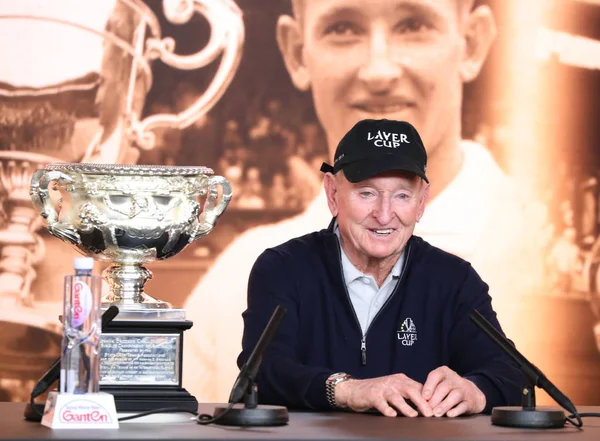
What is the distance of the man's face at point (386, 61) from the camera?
4.14 metres

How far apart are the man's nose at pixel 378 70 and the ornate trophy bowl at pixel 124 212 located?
203 centimetres

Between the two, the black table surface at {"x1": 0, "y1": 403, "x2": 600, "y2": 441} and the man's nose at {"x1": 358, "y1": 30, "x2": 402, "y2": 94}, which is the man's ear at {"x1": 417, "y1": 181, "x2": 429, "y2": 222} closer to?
the black table surface at {"x1": 0, "y1": 403, "x2": 600, "y2": 441}

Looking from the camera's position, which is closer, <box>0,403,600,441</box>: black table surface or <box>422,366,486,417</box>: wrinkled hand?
<box>0,403,600,441</box>: black table surface

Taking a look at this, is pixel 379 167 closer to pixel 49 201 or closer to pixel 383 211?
pixel 383 211

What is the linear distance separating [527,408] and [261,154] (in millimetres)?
2369

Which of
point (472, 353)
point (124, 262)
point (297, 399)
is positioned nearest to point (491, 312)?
point (472, 353)

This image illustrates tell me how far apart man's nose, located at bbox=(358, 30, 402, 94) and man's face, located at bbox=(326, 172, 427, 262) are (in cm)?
174

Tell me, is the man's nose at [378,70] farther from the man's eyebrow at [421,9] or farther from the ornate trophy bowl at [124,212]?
the ornate trophy bowl at [124,212]

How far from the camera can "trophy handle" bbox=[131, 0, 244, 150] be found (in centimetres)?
403

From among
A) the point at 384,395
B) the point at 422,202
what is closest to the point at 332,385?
the point at 384,395

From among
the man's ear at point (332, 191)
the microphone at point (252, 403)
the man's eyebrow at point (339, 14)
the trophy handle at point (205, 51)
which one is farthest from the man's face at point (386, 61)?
the microphone at point (252, 403)

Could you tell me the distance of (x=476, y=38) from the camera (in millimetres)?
4184

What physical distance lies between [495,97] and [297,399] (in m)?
2.32

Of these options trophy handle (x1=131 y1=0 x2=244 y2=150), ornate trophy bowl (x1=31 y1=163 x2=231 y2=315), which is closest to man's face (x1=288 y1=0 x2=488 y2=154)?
trophy handle (x1=131 y1=0 x2=244 y2=150)
